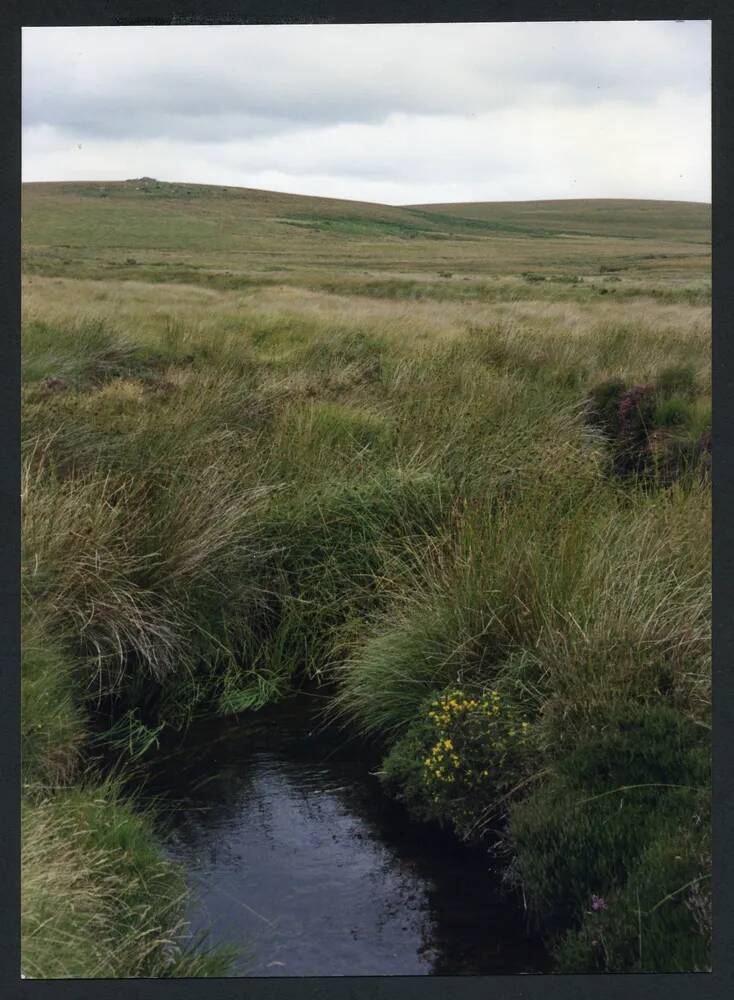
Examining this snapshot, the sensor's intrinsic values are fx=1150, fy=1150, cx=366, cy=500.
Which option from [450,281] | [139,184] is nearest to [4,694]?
[450,281]

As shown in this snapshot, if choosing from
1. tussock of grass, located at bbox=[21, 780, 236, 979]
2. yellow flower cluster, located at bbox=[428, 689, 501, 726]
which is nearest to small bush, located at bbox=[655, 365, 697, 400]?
yellow flower cluster, located at bbox=[428, 689, 501, 726]

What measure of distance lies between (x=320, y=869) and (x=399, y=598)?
1616 mm

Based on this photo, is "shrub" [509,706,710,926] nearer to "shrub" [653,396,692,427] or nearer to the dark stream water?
the dark stream water

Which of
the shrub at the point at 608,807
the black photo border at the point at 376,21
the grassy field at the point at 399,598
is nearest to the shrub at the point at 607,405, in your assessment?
the grassy field at the point at 399,598

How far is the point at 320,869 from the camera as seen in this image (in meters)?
4.00

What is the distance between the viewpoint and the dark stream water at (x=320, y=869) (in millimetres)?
3602

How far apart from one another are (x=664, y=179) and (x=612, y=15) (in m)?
5.26

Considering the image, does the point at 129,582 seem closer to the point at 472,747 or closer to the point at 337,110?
the point at 472,747

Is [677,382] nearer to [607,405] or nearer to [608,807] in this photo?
[607,405]

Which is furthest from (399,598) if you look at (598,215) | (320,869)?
(598,215)

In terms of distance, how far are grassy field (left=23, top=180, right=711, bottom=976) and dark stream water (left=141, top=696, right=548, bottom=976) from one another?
0.13 m

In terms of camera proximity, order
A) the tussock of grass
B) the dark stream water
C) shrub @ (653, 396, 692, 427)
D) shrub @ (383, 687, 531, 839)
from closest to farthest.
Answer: the tussock of grass → the dark stream water → shrub @ (383, 687, 531, 839) → shrub @ (653, 396, 692, 427)

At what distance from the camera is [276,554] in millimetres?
5961

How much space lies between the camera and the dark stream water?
11.8ft
